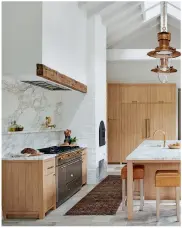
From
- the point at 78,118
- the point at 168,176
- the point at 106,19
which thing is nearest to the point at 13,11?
the point at 168,176

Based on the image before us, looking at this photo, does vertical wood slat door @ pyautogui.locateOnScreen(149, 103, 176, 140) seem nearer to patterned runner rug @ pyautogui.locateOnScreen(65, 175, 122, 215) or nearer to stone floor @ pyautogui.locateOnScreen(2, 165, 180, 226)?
patterned runner rug @ pyautogui.locateOnScreen(65, 175, 122, 215)

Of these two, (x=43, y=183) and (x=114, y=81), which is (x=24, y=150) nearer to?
(x=43, y=183)

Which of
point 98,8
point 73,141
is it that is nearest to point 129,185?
point 73,141

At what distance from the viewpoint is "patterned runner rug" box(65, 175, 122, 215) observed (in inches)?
232

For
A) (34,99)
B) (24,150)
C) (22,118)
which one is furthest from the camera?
(34,99)

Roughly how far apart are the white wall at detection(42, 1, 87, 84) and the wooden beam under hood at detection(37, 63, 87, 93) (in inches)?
3.4

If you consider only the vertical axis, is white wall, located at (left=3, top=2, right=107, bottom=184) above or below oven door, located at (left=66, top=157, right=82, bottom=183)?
above

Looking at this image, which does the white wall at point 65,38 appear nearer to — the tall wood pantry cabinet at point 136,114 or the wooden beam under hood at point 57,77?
the wooden beam under hood at point 57,77

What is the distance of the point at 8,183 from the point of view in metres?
5.48

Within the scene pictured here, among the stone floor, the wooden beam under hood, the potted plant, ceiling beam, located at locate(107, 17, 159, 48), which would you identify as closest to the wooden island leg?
the stone floor

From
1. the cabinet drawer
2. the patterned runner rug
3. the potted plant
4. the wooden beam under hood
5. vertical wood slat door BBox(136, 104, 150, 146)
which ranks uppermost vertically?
the wooden beam under hood

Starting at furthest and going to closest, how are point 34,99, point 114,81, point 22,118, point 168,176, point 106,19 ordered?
point 114,81 → point 106,19 → point 34,99 → point 22,118 → point 168,176

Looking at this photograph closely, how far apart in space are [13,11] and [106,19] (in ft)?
14.7

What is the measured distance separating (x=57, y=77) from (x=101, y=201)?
206 centimetres
